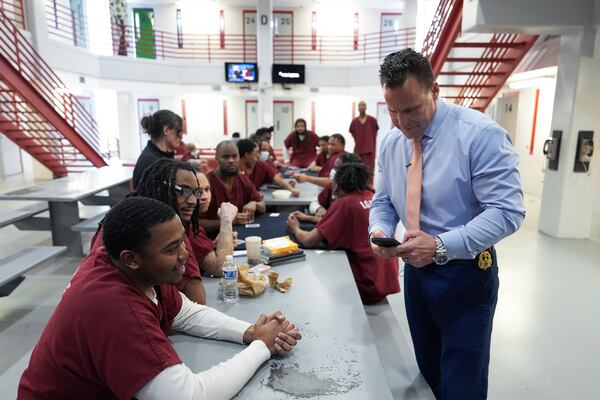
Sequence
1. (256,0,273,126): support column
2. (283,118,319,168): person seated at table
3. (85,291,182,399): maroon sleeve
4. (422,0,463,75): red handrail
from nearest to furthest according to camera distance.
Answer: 1. (85,291,182,399): maroon sleeve
2. (422,0,463,75): red handrail
3. (283,118,319,168): person seated at table
4. (256,0,273,126): support column

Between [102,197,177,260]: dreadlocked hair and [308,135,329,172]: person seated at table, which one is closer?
[102,197,177,260]: dreadlocked hair

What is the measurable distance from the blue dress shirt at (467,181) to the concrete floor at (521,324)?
796 millimetres

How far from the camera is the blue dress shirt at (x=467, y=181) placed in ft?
4.41

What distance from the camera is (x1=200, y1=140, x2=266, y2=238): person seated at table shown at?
128 inches

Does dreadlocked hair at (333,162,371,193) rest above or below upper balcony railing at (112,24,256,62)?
below

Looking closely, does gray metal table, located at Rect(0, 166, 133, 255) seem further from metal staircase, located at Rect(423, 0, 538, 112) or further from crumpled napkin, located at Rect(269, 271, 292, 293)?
metal staircase, located at Rect(423, 0, 538, 112)

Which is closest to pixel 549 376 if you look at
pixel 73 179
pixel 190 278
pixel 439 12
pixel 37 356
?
pixel 190 278

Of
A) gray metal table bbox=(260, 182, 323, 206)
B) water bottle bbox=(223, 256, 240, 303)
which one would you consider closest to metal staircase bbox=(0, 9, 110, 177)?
gray metal table bbox=(260, 182, 323, 206)

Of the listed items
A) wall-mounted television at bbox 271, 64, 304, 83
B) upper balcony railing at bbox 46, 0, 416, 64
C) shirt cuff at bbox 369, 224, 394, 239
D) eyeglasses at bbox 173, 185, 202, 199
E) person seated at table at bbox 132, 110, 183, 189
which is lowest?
shirt cuff at bbox 369, 224, 394, 239

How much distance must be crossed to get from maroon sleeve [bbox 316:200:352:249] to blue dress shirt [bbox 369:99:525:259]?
919mm

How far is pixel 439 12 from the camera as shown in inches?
235

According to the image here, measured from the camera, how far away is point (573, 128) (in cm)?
496

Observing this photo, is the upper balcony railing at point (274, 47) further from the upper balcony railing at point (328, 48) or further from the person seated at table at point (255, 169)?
the person seated at table at point (255, 169)

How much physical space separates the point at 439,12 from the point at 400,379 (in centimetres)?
573
